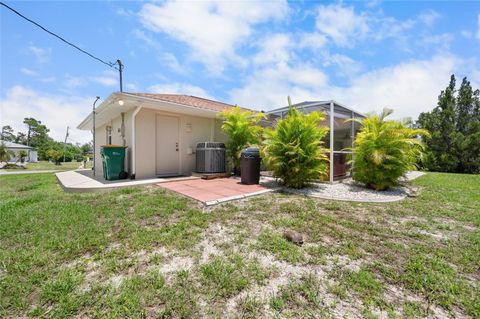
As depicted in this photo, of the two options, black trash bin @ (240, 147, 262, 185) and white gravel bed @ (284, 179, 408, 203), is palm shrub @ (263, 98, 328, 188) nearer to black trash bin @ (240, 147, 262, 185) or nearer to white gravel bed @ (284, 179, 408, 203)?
white gravel bed @ (284, 179, 408, 203)

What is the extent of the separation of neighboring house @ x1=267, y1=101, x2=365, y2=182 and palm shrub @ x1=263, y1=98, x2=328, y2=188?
790 millimetres

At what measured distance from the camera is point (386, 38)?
7125 millimetres

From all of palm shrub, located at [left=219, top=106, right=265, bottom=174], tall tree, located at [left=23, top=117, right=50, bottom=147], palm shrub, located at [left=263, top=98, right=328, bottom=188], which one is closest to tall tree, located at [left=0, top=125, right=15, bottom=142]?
tall tree, located at [left=23, top=117, right=50, bottom=147]

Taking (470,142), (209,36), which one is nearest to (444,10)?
(209,36)

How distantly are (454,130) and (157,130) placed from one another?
20317 millimetres

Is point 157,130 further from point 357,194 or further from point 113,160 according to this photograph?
point 357,194

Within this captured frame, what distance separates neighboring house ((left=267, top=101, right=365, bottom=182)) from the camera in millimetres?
Answer: 6668

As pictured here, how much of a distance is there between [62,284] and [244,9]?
7.76 meters

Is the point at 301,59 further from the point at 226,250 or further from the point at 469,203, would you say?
the point at 226,250

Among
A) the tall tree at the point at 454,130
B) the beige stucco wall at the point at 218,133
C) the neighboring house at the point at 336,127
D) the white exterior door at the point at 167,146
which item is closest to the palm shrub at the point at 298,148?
the neighboring house at the point at 336,127

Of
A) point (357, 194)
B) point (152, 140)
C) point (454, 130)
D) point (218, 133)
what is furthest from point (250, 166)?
point (454, 130)

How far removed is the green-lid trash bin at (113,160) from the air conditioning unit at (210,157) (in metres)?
2.49

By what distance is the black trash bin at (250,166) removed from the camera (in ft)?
19.7

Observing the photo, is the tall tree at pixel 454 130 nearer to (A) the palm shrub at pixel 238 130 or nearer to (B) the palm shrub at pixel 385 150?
(B) the palm shrub at pixel 385 150
